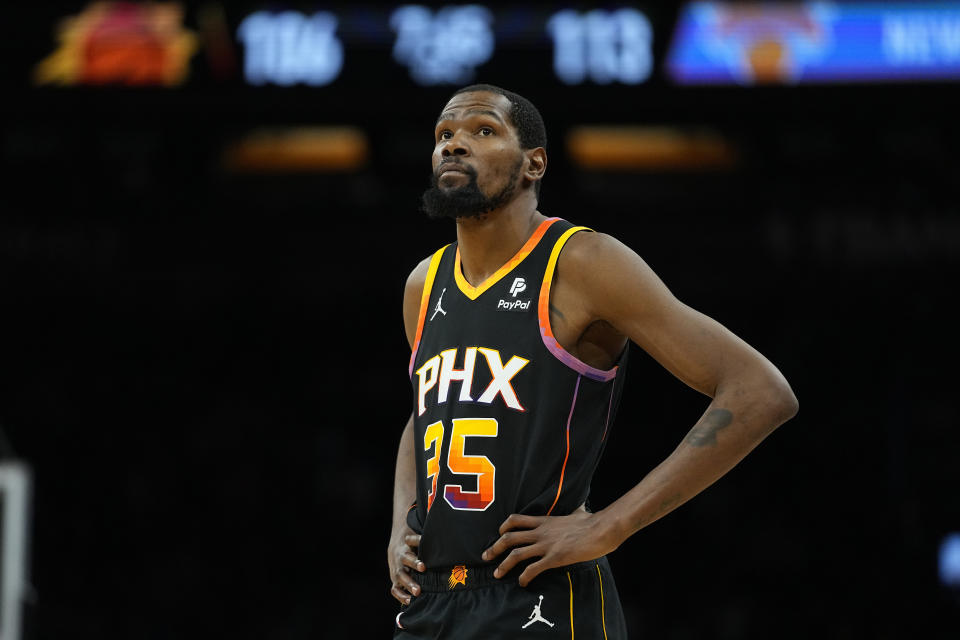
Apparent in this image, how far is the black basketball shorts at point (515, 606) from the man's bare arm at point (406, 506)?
0.08 meters

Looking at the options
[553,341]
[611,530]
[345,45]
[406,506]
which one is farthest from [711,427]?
[345,45]

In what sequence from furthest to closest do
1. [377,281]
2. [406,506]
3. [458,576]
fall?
[377,281] → [406,506] → [458,576]

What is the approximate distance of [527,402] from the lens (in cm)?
288

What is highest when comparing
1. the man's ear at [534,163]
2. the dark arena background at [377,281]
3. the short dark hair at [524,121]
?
the short dark hair at [524,121]

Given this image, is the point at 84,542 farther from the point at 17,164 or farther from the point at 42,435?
the point at 17,164

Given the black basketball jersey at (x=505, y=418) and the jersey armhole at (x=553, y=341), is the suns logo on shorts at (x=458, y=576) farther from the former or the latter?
the jersey armhole at (x=553, y=341)

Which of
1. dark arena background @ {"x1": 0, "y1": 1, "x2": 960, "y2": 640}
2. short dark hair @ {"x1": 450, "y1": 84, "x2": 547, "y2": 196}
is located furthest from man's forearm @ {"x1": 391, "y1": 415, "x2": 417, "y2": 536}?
dark arena background @ {"x1": 0, "y1": 1, "x2": 960, "y2": 640}

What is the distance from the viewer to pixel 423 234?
1074 centimetres

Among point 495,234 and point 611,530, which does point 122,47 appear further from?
point 611,530

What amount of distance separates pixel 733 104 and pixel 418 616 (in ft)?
19.9

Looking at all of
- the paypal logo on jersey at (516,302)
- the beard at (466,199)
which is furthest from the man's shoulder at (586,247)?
the beard at (466,199)

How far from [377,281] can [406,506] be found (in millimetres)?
8282

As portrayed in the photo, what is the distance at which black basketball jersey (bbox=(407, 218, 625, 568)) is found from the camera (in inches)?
112

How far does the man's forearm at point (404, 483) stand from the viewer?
10.7 ft
